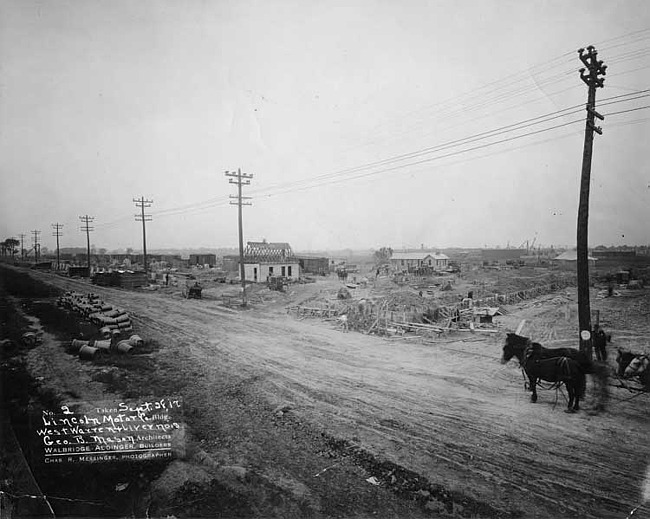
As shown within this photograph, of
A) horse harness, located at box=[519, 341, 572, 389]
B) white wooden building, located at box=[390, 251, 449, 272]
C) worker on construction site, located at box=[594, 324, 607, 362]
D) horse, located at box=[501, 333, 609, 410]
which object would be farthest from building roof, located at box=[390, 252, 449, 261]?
horse harness, located at box=[519, 341, 572, 389]

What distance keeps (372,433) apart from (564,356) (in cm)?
440

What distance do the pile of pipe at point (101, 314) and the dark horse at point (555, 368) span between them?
12605 millimetres

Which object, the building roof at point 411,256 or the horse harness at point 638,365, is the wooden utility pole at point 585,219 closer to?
the horse harness at point 638,365

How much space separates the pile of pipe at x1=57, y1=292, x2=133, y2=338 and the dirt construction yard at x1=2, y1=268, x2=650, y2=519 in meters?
1.52

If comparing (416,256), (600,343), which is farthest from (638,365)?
(416,256)

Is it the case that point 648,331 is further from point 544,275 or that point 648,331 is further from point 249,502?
point 544,275

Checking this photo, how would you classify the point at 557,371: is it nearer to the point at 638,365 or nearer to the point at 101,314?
the point at 638,365

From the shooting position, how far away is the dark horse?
20.1ft

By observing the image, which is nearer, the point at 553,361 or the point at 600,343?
the point at 553,361

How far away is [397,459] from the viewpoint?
189 inches

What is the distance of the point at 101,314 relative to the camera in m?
13.0

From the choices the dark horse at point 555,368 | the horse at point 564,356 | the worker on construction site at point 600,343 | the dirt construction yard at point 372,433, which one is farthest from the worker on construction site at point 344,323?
the worker on construction site at point 600,343

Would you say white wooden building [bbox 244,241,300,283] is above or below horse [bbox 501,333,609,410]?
above

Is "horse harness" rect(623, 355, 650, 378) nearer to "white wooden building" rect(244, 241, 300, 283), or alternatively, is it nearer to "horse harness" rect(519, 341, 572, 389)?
"horse harness" rect(519, 341, 572, 389)
